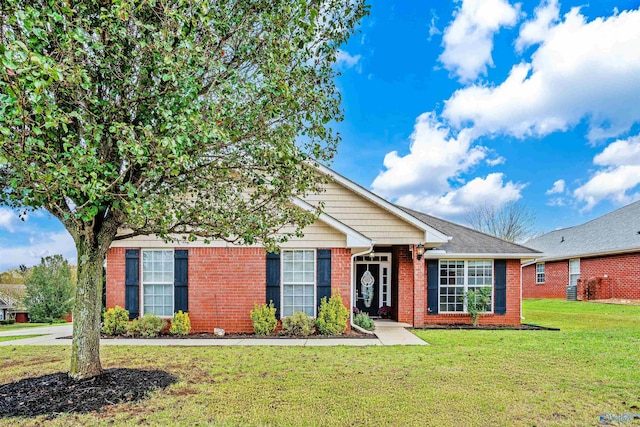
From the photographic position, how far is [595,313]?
1761 centimetres

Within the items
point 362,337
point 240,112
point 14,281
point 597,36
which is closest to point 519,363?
point 362,337

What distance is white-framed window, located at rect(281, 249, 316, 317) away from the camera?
1099 centimetres

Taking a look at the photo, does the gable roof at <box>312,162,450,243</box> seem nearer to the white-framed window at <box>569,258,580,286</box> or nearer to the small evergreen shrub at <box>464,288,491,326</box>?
the small evergreen shrub at <box>464,288,491,326</box>

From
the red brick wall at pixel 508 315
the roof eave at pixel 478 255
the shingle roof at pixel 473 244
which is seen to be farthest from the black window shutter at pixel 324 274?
the red brick wall at pixel 508 315

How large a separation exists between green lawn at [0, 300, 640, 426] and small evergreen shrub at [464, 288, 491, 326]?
9.69ft

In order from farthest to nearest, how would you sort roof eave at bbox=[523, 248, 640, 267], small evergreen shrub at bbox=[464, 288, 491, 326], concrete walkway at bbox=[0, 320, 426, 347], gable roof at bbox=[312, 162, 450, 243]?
roof eave at bbox=[523, 248, 640, 267]
small evergreen shrub at bbox=[464, 288, 491, 326]
gable roof at bbox=[312, 162, 450, 243]
concrete walkway at bbox=[0, 320, 426, 347]

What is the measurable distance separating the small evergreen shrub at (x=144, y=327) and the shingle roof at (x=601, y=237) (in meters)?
18.2

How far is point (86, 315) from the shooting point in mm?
6008

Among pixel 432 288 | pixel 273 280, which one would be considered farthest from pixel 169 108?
pixel 432 288

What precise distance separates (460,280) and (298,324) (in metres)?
5.98

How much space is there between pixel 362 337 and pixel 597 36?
12579 millimetres

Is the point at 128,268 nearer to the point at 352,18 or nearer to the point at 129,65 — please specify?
the point at 129,65

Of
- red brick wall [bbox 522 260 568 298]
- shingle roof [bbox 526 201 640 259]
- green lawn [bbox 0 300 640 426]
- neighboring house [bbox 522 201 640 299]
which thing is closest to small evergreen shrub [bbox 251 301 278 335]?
green lawn [bbox 0 300 640 426]

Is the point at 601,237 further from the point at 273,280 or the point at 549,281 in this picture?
the point at 273,280
